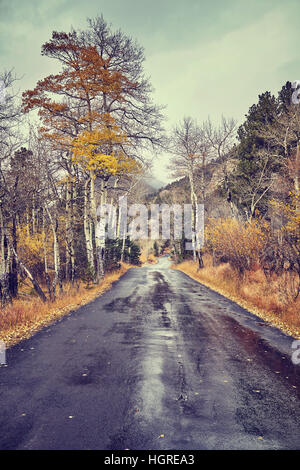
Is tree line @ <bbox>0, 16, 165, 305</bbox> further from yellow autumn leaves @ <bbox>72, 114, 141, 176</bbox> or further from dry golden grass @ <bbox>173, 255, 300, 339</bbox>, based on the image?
dry golden grass @ <bbox>173, 255, 300, 339</bbox>

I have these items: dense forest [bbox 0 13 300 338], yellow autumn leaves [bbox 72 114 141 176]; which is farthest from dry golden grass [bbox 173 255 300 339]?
yellow autumn leaves [bbox 72 114 141 176]

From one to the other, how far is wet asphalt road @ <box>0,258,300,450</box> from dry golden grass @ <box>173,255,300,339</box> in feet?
3.04

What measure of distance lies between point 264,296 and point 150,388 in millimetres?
8302

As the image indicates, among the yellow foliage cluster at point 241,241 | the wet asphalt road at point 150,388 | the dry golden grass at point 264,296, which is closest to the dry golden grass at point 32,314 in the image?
the wet asphalt road at point 150,388

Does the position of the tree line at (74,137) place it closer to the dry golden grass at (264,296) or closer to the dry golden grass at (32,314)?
the dry golden grass at (32,314)

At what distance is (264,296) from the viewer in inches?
453

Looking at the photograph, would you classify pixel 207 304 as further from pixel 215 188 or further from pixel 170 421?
pixel 215 188

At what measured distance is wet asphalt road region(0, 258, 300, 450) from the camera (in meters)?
3.33

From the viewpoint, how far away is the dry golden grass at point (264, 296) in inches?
349

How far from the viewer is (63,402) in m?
4.08

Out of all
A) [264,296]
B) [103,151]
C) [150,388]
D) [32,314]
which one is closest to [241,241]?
[264,296]

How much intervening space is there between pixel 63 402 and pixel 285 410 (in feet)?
10.0

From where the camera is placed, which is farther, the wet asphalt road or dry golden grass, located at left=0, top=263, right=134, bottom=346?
dry golden grass, located at left=0, top=263, right=134, bottom=346

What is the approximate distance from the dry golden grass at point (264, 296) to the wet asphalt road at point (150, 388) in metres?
0.93
